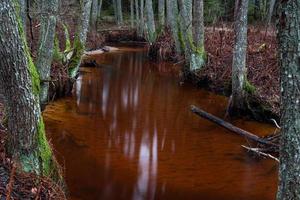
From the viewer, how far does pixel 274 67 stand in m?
13.5

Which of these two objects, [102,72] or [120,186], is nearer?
[120,186]

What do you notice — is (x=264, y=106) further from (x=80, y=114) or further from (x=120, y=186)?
(x=120, y=186)

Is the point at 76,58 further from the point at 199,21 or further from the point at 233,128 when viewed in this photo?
the point at 233,128

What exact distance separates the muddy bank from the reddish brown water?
19.2 inches

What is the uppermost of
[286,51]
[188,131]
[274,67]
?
[286,51]

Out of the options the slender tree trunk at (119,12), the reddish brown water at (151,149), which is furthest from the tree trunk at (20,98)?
the slender tree trunk at (119,12)

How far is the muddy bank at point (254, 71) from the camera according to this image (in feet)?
36.1

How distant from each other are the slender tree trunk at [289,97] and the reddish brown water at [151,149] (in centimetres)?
319

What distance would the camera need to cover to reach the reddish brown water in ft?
22.4

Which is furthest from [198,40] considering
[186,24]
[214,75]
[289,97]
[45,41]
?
[289,97]

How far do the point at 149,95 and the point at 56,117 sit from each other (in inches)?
167

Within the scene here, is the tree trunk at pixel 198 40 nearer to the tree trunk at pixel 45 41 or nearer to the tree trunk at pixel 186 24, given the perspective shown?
the tree trunk at pixel 186 24

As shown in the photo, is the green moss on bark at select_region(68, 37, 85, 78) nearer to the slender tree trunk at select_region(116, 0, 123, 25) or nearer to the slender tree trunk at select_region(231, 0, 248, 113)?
the slender tree trunk at select_region(231, 0, 248, 113)

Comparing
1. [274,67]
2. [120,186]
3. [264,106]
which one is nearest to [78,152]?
[120,186]
